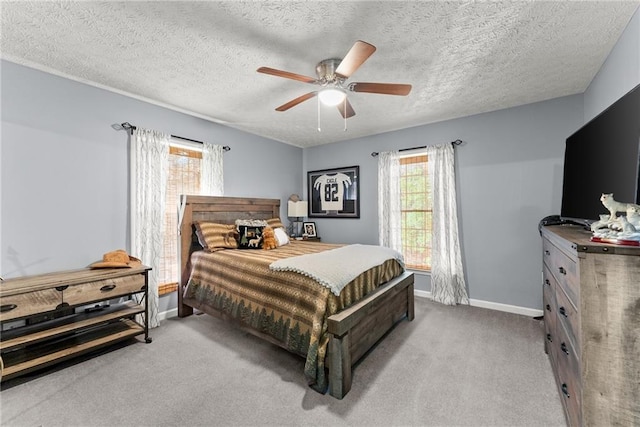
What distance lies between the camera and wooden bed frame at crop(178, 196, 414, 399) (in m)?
1.90

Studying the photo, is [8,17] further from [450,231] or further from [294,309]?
[450,231]

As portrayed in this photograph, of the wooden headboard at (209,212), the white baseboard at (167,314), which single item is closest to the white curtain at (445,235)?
the wooden headboard at (209,212)

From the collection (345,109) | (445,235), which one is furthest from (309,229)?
(345,109)

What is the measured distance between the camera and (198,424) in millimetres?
1651

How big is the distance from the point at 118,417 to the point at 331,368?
1406 mm

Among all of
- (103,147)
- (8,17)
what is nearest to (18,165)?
(103,147)

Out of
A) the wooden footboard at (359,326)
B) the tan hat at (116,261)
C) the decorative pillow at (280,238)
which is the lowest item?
the wooden footboard at (359,326)

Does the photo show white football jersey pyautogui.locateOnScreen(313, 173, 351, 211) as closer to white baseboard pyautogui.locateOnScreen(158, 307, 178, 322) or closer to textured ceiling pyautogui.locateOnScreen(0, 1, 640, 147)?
textured ceiling pyautogui.locateOnScreen(0, 1, 640, 147)

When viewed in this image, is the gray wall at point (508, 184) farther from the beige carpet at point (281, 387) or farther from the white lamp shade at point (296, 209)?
the white lamp shade at point (296, 209)

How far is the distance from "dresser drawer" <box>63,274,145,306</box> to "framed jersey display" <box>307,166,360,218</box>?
125 inches

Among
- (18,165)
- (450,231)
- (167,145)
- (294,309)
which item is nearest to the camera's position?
(294,309)

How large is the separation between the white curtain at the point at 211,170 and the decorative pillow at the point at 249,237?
717mm

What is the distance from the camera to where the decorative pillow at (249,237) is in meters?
3.40

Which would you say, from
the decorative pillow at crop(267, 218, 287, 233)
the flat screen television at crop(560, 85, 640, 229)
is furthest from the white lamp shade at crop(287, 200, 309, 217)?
the flat screen television at crop(560, 85, 640, 229)
